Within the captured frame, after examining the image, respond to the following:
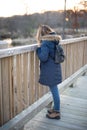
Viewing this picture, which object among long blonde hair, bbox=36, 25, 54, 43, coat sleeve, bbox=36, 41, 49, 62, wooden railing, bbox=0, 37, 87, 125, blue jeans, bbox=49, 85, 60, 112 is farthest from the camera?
blue jeans, bbox=49, 85, 60, 112

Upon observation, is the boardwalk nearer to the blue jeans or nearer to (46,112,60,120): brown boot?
(46,112,60,120): brown boot

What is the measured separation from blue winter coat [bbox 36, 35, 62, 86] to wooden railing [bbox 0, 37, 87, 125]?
4.3 inches

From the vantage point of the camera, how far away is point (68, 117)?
4.35 m

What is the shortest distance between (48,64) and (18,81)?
0.59 m

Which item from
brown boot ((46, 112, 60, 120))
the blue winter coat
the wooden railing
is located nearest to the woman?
the blue winter coat

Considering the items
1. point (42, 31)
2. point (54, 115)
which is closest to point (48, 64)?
point (42, 31)

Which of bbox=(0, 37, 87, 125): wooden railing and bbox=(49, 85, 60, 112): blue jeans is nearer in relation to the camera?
bbox=(0, 37, 87, 125): wooden railing

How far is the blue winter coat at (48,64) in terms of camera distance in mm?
3719

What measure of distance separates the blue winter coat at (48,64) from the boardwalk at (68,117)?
1.99 ft

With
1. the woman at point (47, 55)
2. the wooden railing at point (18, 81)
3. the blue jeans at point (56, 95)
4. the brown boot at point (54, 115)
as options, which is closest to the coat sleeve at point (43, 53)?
the woman at point (47, 55)

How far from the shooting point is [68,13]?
78.7 ft

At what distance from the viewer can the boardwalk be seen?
156 inches

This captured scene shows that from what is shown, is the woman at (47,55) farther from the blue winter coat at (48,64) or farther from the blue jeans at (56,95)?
the blue jeans at (56,95)

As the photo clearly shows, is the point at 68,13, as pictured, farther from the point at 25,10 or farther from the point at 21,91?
the point at 21,91
